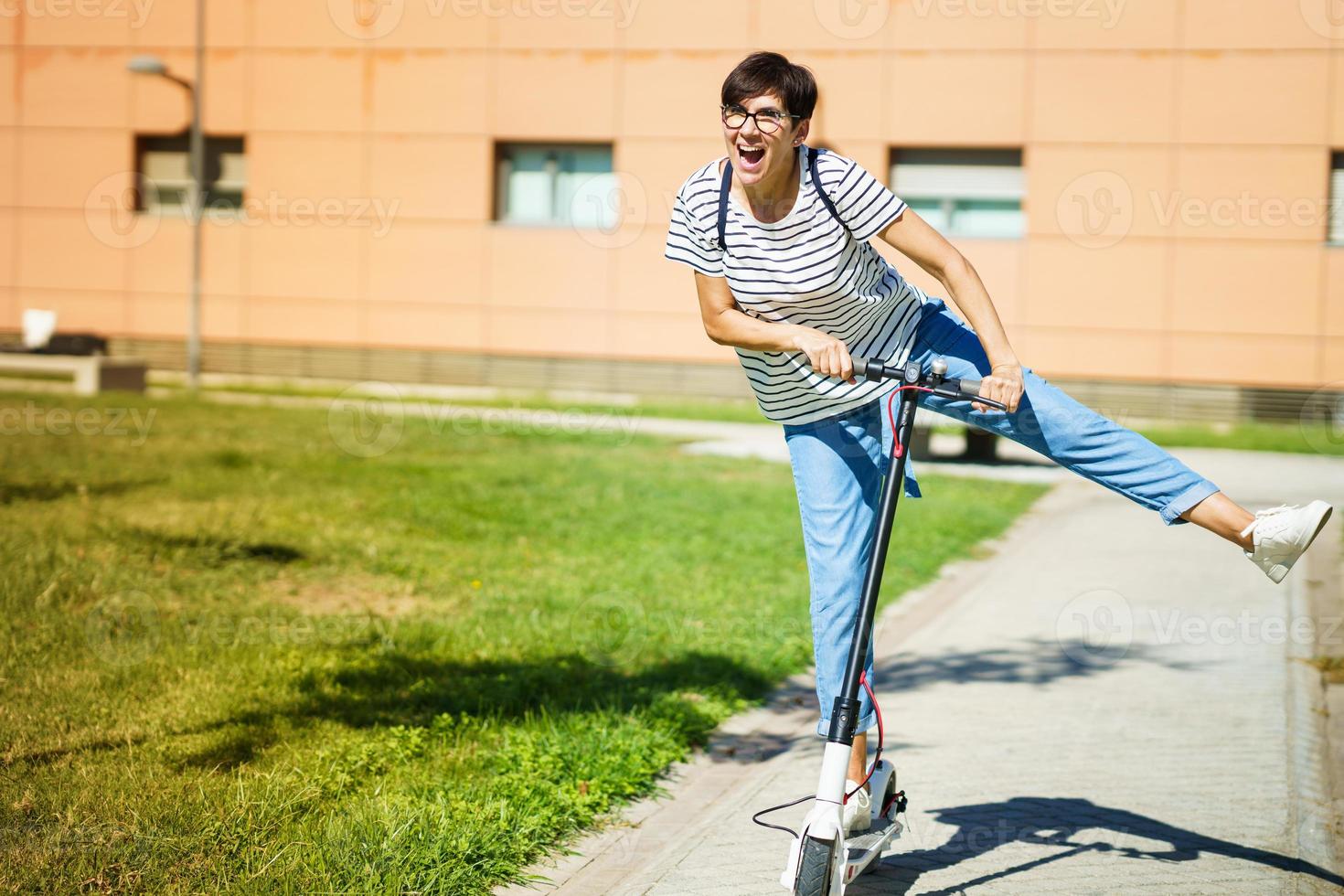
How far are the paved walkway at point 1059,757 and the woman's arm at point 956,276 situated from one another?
1524 millimetres

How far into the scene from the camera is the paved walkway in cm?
409

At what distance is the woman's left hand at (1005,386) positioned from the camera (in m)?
3.44

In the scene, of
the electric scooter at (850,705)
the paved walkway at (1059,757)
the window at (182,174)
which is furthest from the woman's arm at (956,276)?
the window at (182,174)

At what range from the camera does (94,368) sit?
62.5 ft

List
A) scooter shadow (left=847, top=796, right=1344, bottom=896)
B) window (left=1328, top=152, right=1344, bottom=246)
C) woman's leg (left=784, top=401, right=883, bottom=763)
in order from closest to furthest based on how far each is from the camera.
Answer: woman's leg (left=784, top=401, right=883, bottom=763)
scooter shadow (left=847, top=796, right=1344, bottom=896)
window (left=1328, top=152, right=1344, bottom=246)

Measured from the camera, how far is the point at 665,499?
11.3 metres

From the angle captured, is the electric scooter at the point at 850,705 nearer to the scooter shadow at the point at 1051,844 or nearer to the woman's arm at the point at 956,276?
the woman's arm at the point at 956,276

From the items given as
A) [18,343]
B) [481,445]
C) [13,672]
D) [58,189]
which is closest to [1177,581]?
[13,672]

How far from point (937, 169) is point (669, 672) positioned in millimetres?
17271

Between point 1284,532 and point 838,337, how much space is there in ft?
4.11

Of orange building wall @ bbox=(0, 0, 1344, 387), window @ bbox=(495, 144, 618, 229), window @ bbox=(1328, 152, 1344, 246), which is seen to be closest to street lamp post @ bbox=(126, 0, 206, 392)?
orange building wall @ bbox=(0, 0, 1344, 387)

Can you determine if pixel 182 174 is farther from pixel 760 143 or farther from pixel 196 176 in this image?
pixel 760 143

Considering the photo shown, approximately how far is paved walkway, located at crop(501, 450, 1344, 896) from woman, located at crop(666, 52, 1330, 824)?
2.19 ft

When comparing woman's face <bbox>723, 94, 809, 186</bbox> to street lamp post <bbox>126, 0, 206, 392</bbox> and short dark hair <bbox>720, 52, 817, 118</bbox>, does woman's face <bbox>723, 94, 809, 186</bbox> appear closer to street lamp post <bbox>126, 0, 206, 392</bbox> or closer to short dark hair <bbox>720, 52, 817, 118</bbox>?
short dark hair <bbox>720, 52, 817, 118</bbox>
